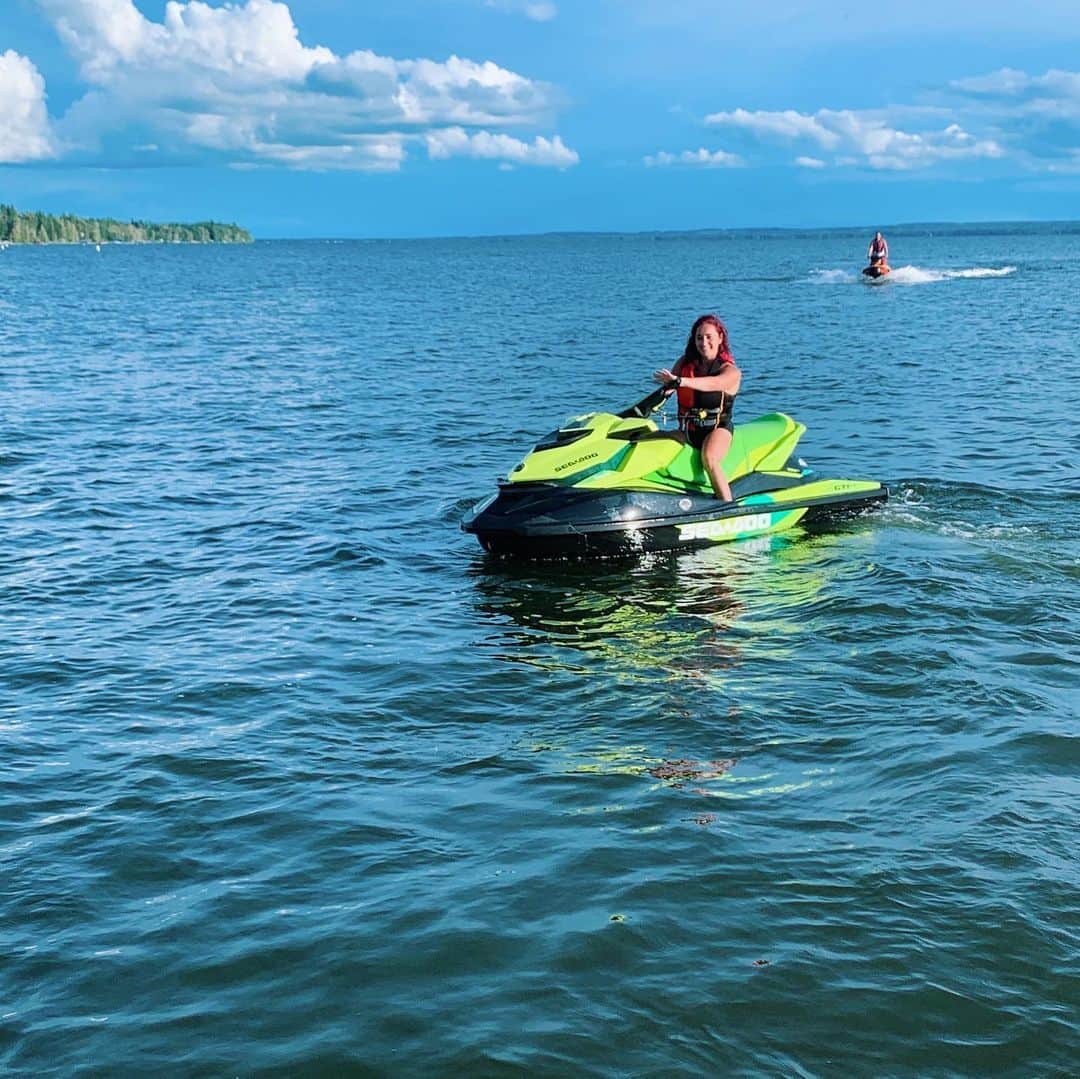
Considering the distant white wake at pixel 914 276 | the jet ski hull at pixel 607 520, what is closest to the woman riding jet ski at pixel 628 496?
the jet ski hull at pixel 607 520

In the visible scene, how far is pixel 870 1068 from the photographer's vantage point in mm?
4359

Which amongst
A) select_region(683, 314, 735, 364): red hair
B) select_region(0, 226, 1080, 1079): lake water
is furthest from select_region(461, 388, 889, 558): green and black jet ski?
select_region(683, 314, 735, 364): red hair

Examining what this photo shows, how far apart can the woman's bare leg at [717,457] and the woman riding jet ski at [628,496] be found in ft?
0.06

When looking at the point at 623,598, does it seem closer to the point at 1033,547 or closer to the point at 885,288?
the point at 1033,547

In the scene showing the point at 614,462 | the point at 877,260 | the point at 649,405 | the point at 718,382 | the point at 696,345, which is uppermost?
the point at 877,260

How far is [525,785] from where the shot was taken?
676 cm

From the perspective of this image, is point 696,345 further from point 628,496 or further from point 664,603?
point 664,603

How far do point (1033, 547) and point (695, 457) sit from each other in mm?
3245

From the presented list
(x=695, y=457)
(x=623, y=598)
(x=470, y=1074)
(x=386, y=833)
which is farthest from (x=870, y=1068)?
(x=695, y=457)

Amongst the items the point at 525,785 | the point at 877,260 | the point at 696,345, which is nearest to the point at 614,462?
the point at 696,345

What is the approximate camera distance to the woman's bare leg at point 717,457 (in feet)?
37.6

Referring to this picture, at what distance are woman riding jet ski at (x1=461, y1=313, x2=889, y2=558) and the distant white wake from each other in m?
55.3

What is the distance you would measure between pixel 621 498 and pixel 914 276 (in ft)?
206

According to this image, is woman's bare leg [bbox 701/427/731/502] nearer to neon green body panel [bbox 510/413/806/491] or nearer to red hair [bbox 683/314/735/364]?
neon green body panel [bbox 510/413/806/491]
